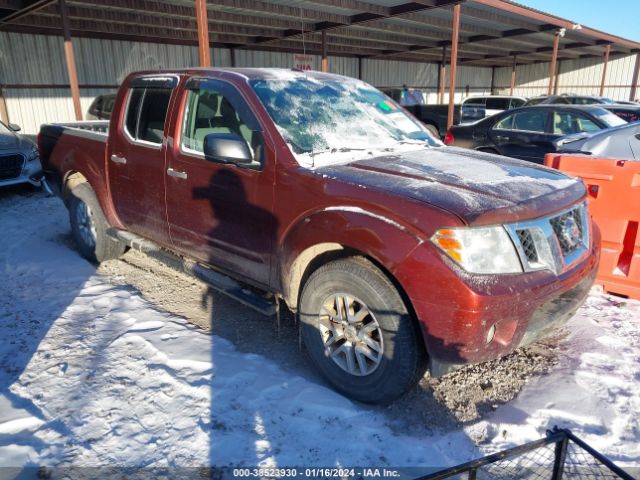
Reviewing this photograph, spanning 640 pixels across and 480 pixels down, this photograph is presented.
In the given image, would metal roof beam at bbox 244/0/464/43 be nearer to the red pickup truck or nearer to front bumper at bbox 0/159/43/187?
front bumper at bbox 0/159/43/187

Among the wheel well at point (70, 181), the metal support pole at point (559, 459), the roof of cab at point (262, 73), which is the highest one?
the roof of cab at point (262, 73)

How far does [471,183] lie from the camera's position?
2766 millimetres

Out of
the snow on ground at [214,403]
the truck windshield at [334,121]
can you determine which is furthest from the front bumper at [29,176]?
the truck windshield at [334,121]

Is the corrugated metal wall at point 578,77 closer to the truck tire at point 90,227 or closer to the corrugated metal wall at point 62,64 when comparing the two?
the corrugated metal wall at point 62,64

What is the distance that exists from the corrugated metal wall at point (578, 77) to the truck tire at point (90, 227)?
35.5 m

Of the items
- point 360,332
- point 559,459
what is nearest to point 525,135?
point 360,332

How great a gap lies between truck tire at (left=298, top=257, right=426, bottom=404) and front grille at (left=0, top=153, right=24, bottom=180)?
24.4 ft

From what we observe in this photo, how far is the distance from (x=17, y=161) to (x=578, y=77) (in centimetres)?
3608

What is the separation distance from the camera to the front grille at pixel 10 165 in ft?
26.7

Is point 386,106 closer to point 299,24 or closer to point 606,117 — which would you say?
point 606,117

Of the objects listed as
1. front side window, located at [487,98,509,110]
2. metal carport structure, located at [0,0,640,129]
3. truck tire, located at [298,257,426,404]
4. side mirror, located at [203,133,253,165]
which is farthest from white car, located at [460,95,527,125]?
truck tire, located at [298,257,426,404]

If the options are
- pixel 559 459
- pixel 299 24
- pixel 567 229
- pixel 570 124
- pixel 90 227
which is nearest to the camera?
pixel 559 459

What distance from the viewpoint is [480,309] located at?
2365 mm

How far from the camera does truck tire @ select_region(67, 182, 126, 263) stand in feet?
16.3
